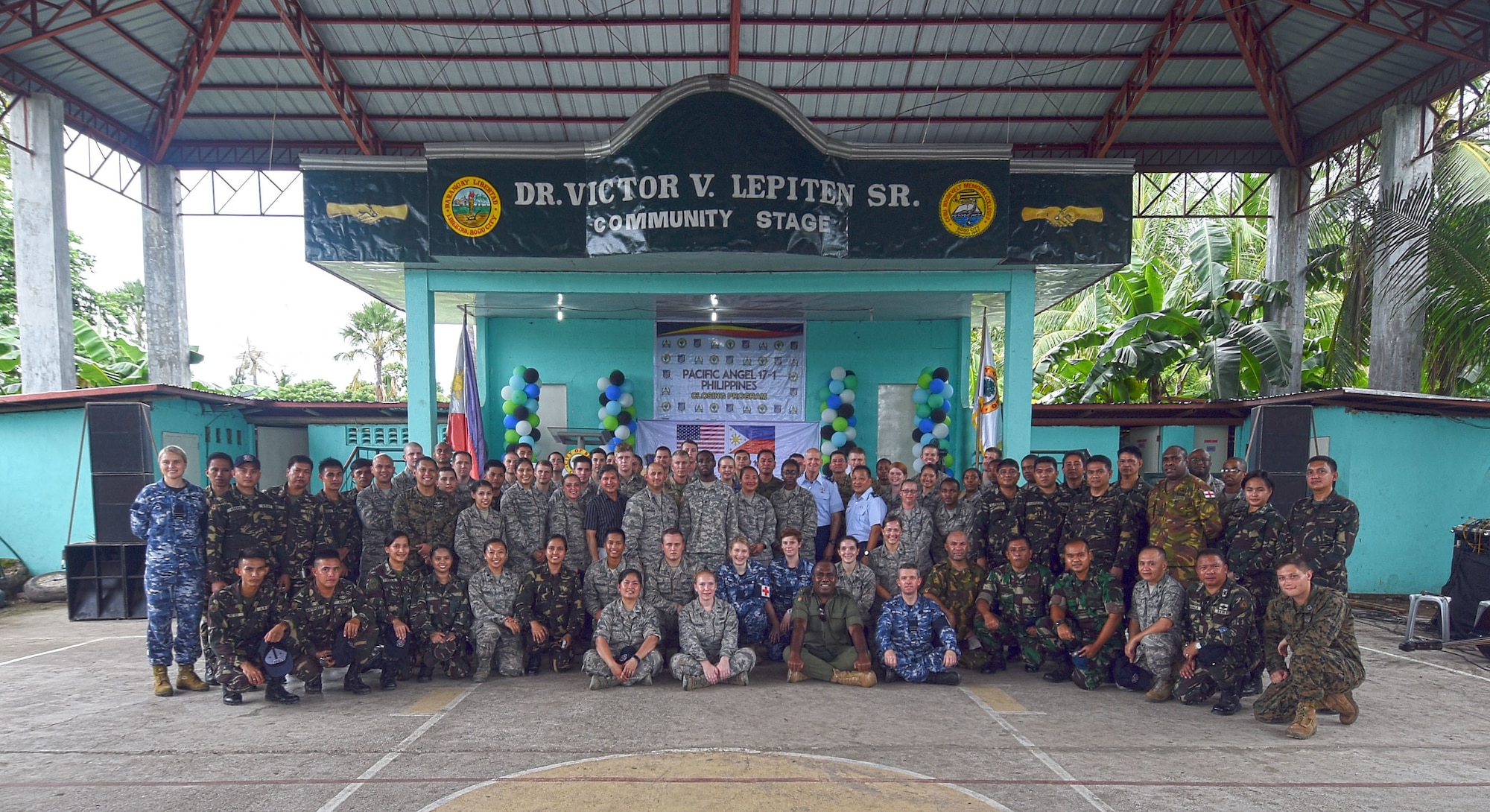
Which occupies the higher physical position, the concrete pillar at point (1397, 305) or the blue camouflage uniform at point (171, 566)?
the concrete pillar at point (1397, 305)

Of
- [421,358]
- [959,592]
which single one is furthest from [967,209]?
[421,358]

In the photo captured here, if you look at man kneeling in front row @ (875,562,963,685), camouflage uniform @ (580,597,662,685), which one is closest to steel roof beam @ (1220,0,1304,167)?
man kneeling in front row @ (875,562,963,685)

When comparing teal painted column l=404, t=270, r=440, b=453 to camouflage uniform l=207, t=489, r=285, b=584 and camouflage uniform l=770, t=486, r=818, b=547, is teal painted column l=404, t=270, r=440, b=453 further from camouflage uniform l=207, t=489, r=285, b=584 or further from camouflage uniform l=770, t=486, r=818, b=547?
camouflage uniform l=770, t=486, r=818, b=547

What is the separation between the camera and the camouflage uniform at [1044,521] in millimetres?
6578

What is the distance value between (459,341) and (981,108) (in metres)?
9.53

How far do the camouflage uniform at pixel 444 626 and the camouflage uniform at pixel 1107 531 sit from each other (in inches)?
184

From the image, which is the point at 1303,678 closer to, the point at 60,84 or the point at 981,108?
the point at 981,108

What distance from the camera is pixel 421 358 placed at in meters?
8.69

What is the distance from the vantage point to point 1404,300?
32.8ft

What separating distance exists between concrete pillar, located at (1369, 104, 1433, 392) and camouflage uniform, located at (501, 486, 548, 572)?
469 inches

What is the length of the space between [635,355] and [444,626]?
624cm

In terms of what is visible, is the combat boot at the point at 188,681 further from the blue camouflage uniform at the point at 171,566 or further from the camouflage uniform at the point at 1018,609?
the camouflage uniform at the point at 1018,609

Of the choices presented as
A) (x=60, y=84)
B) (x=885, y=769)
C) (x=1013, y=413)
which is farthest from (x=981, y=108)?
(x=60, y=84)

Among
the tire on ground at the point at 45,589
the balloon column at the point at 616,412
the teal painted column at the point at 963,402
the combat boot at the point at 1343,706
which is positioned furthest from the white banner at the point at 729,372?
the tire on ground at the point at 45,589
